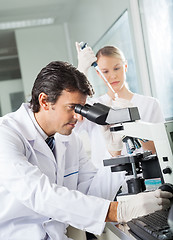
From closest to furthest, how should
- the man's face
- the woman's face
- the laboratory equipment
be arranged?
the laboratory equipment
the man's face
the woman's face

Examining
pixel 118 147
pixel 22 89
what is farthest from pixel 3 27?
pixel 118 147

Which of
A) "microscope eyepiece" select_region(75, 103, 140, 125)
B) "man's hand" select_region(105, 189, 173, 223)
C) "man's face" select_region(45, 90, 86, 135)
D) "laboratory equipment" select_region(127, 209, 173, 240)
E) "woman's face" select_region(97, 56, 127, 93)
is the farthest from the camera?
"woman's face" select_region(97, 56, 127, 93)

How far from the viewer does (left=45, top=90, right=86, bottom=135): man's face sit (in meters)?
1.48

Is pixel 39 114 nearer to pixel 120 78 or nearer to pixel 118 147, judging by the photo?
pixel 118 147

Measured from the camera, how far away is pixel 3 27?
5379 millimetres

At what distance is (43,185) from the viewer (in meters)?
1.17

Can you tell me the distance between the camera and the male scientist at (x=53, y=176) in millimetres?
1133

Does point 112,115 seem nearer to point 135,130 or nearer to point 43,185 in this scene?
point 135,130

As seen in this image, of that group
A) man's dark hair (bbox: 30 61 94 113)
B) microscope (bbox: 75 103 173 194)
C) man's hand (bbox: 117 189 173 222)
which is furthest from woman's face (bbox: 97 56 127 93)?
man's hand (bbox: 117 189 173 222)

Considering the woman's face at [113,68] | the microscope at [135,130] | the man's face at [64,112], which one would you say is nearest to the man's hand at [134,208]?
the microscope at [135,130]

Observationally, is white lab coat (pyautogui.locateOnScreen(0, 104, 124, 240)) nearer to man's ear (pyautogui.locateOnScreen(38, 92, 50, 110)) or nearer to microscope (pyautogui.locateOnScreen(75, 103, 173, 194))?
man's ear (pyautogui.locateOnScreen(38, 92, 50, 110))

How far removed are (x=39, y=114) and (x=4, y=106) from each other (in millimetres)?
3845

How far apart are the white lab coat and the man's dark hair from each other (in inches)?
5.6

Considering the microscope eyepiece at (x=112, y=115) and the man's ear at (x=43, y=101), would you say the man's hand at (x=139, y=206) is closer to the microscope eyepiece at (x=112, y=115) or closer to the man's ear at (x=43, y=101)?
the microscope eyepiece at (x=112, y=115)
